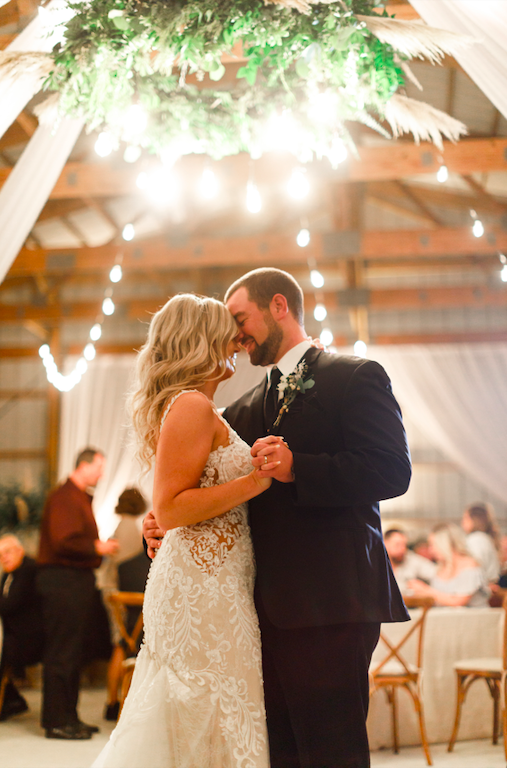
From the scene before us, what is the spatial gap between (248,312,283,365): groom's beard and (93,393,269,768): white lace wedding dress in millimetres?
388

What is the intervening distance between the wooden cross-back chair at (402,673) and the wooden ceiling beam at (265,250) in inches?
183

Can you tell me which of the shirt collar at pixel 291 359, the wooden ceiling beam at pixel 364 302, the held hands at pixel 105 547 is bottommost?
the held hands at pixel 105 547

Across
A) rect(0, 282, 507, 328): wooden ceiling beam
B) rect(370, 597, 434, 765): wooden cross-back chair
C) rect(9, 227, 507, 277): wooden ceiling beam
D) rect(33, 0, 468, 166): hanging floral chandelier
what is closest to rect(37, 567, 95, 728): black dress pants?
rect(370, 597, 434, 765): wooden cross-back chair

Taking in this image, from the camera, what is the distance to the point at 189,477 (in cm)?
169

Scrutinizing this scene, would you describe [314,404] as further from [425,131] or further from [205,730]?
[425,131]

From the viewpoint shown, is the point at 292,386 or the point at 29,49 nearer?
the point at 292,386

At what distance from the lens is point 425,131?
252 centimetres

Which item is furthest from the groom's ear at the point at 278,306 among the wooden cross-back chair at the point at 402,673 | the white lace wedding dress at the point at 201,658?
the wooden cross-back chair at the point at 402,673

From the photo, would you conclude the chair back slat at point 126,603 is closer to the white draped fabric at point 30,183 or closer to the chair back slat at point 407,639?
the chair back slat at point 407,639

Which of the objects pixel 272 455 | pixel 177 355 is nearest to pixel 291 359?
pixel 177 355

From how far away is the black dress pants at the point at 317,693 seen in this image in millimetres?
1616

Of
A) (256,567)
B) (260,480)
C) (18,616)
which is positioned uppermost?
(260,480)

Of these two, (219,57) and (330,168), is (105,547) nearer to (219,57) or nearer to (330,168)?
(219,57)

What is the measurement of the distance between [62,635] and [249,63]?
3576 millimetres
